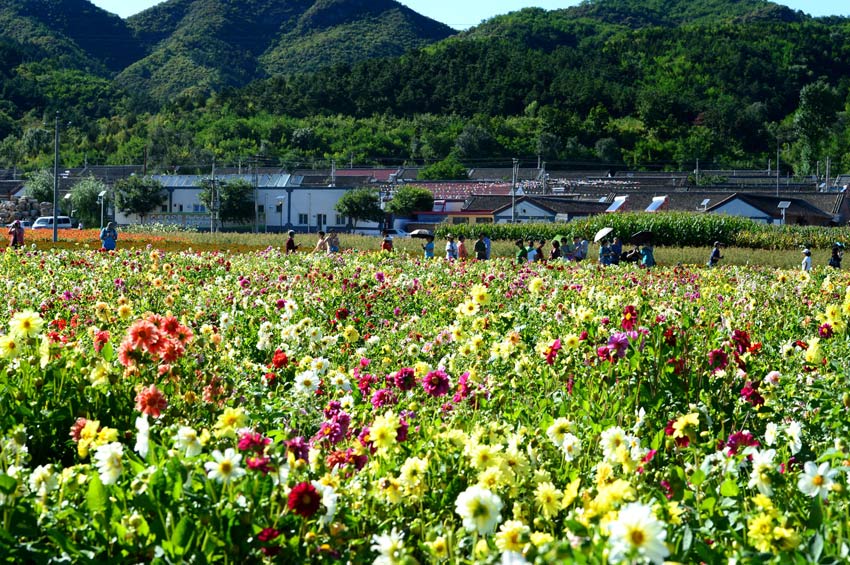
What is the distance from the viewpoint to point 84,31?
190875mm

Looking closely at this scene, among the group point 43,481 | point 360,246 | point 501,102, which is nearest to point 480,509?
point 43,481

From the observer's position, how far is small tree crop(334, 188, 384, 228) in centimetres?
6575

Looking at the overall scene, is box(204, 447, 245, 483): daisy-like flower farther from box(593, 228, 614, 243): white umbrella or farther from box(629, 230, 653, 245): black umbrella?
box(629, 230, 653, 245): black umbrella

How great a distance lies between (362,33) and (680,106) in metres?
84.1

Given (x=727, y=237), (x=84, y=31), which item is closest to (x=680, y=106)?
(x=727, y=237)

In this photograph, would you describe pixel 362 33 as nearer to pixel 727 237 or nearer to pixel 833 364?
pixel 727 237

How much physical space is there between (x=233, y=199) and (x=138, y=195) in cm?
681

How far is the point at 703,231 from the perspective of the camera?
125 feet

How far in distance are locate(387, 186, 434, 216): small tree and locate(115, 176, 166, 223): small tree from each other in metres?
16.5

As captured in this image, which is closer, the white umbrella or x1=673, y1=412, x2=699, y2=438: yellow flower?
x1=673, y1=412, x2=699, y2=438: yellow flower

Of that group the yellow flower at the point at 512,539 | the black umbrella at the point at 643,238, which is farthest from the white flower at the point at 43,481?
the black umbrella at the point at 643,238

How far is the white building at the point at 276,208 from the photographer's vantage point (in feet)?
222

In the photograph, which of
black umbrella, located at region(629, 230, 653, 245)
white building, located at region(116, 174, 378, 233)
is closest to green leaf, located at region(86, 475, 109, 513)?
black umbrella, located at region(629, 230, 653, 245)

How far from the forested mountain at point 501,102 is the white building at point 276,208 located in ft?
93.6
